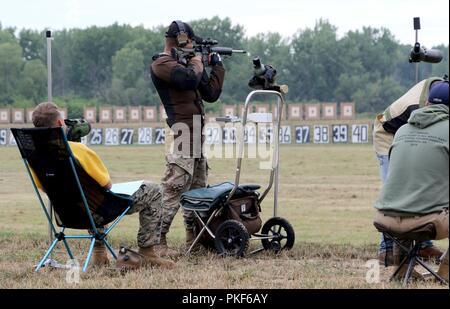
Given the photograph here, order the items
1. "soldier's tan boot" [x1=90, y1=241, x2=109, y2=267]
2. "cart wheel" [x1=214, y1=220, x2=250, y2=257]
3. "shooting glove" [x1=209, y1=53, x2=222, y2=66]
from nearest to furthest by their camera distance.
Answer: "soldier's tan boot" [x1=90, y1=241, x2=109, y2=267] → "cart wheel" [x1=214, y1=220, x2=250, y2=257] → "shooting glove" [x1=209, y1=53, x2=222, y2=66]

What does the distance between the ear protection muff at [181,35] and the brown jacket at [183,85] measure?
0.65 feet

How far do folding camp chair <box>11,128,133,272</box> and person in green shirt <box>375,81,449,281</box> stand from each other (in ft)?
6.47

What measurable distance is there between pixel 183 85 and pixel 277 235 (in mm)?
1591

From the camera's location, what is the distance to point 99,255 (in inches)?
280

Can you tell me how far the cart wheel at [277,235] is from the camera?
795 centimetres

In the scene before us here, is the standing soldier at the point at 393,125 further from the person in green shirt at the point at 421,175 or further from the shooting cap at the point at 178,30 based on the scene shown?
the shooting cap at the point at 178,30

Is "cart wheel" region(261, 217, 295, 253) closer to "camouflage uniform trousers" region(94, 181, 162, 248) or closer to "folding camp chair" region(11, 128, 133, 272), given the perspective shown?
"camouflage uniform trousers" region(94, 181, 162, 248)

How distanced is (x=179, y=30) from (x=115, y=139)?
142ft

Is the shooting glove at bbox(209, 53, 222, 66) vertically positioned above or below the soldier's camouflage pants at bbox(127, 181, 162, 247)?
above

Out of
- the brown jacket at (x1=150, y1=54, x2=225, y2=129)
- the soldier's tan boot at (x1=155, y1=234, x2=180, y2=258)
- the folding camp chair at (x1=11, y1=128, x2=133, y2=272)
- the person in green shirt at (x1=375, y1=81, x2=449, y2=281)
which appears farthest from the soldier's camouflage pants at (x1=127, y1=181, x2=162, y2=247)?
the person in green shirt at (x1=375, y1=81, x2=449, y2=281)

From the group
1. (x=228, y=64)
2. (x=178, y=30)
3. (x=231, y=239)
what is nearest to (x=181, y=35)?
(x=178, y=30)

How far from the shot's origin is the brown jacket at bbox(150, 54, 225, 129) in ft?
24.8

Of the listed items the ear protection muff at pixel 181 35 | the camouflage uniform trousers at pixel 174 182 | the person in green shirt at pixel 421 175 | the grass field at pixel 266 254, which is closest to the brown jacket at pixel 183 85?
the ear protection muff at pixel 181 35

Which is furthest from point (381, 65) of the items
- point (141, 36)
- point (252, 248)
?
point (252, 248)
